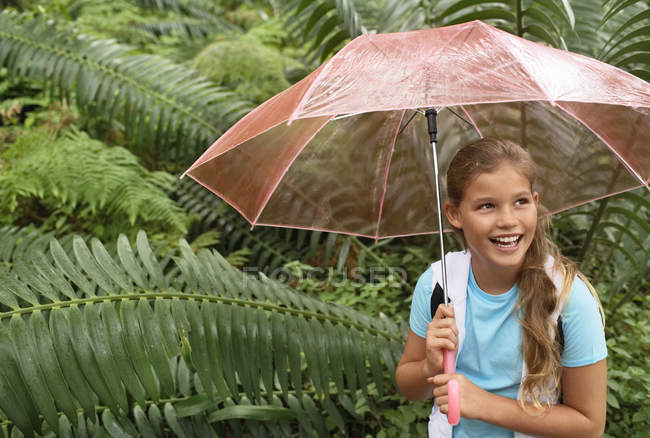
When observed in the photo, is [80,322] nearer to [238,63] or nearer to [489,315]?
[489,315]

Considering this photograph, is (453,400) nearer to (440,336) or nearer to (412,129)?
(440,336)

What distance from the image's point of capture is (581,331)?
1.24 meters

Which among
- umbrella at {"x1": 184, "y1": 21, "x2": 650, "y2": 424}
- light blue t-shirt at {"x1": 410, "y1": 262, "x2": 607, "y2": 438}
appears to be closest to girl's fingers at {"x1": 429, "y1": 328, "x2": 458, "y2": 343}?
light blue t-shirt at {"x1": 410, "y1": 262, "x2": 607, "y2": 438}

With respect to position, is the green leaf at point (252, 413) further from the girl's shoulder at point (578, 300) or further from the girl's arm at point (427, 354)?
the girl's shoulder at point (578, 300)

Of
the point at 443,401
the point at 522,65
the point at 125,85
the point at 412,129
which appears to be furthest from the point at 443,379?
the point at 125,85

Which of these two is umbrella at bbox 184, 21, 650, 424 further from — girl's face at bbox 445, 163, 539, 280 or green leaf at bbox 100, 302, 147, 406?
green leaf at bbox 100, 302, 147, 406

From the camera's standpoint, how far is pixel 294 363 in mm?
2186

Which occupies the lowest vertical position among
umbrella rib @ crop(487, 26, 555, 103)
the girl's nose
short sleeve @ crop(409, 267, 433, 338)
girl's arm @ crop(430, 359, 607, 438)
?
girl's arm @ crop(430, 359, 607, 438)

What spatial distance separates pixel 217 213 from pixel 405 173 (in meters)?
2.11

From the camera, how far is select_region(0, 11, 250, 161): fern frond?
3.75m

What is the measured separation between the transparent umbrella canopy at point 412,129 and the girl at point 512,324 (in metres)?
0.20

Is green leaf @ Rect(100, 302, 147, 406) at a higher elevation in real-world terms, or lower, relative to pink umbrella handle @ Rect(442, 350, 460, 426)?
lower

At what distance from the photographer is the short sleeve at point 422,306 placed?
1465 mm

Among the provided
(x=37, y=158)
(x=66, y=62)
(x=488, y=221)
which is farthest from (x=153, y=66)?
(x=488, y=221)
